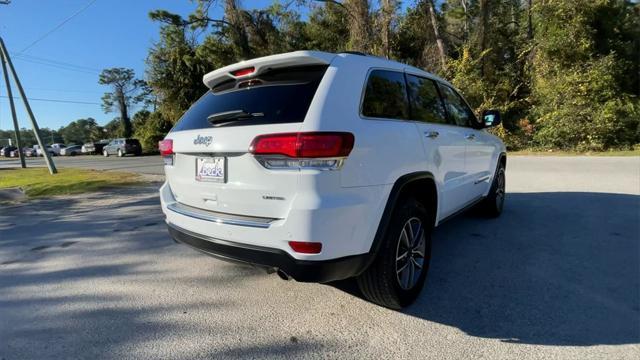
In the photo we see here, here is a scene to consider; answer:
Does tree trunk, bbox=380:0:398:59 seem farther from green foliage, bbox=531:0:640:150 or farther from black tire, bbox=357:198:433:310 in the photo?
black tire, bbox=357:198:433:310

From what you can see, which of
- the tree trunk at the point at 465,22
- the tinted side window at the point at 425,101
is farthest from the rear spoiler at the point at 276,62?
the tree trunk at the point at 465,22

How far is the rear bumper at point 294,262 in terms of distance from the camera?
232cm

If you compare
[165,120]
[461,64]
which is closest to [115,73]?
[165,120]

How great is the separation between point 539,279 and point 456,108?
6.31ft

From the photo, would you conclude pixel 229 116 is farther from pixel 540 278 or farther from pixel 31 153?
pixel 31 153

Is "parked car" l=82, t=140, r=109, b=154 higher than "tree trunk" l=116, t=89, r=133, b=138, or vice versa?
"tree trunk" l=116, t=89, r=133, b=138

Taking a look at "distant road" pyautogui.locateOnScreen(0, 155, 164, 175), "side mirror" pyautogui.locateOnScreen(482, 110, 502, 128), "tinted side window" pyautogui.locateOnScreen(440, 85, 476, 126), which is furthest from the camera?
"distant road" pyautogui.locateOnScreen(0, 155, 164, 175)

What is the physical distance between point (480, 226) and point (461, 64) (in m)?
15.2

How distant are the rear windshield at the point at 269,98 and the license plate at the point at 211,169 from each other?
0.25 m

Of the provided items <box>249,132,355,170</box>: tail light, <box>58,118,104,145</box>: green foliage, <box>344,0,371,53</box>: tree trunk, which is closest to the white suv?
<box>249,132,355,170</box>: tail light

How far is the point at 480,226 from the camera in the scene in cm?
502

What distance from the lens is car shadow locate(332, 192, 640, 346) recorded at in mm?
2627

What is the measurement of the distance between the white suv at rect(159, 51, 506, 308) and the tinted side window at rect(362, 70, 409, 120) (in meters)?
0.01

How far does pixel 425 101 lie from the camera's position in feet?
11.5
